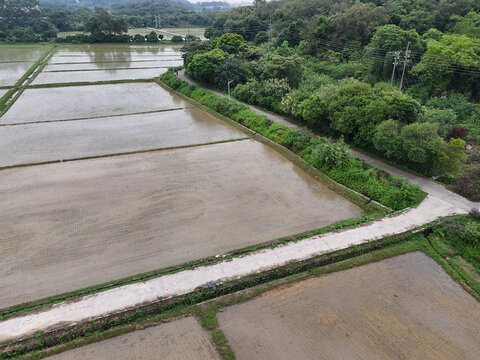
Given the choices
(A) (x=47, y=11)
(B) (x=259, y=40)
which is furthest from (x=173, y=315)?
(A) (x=47, y=11)

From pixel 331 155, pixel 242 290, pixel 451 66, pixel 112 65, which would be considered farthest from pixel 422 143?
pixel 112 65

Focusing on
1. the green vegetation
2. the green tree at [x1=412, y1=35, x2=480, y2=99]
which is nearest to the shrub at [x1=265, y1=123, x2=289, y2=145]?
the green vegetation

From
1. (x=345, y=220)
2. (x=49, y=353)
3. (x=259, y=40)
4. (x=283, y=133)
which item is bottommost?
Answer: (x=49, y=353)

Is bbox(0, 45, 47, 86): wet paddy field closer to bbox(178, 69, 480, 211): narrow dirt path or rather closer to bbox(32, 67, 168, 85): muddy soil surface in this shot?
bbox(32, 67, 168, 85): muddy soil surface

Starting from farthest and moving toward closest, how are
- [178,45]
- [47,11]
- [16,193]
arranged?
[47,11] → [178,45] → [16,193]

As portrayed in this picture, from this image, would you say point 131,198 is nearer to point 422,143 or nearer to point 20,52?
point 422,143

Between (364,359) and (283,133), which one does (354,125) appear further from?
(364,359)
